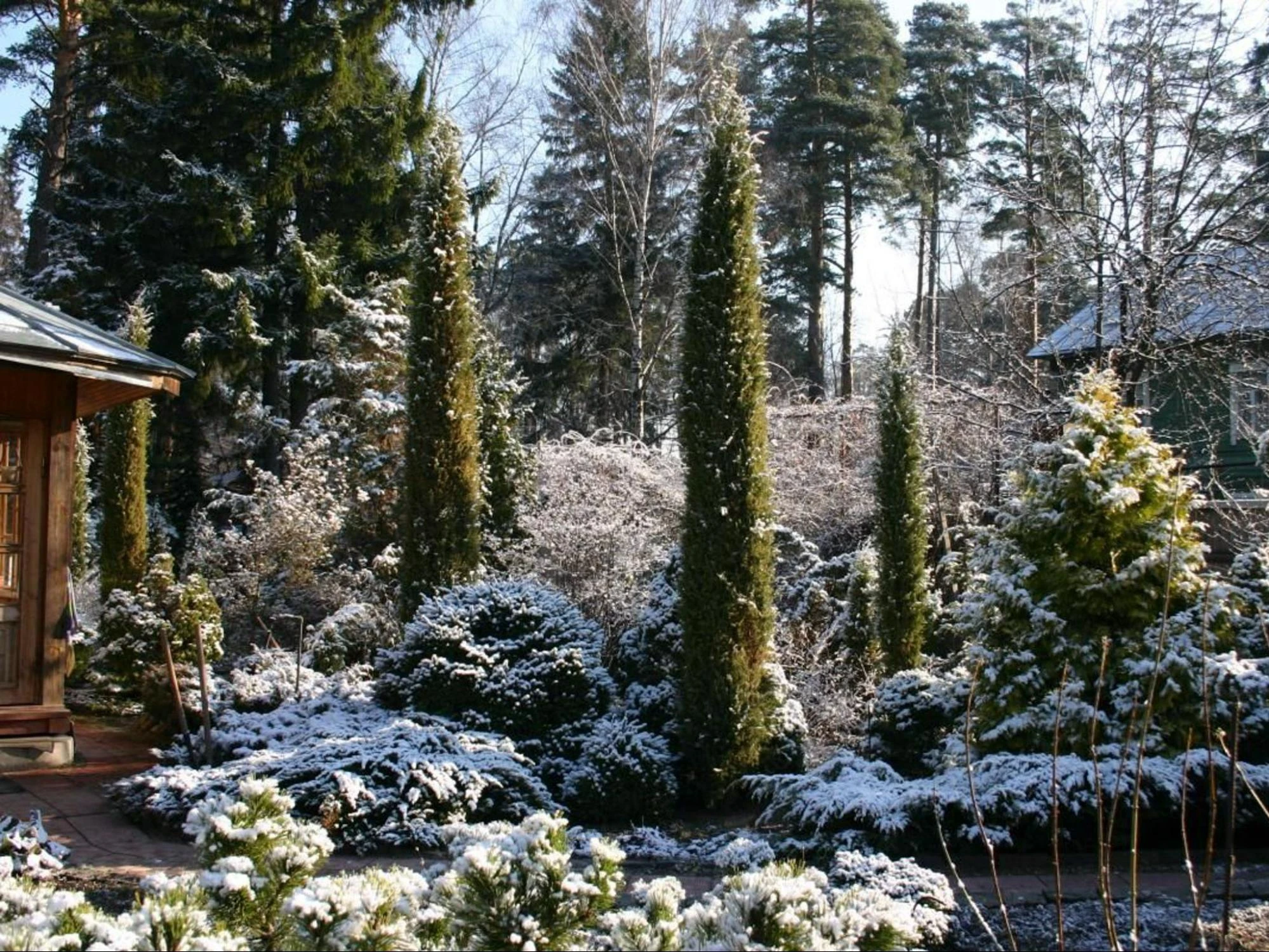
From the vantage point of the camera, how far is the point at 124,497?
1257 centimetres

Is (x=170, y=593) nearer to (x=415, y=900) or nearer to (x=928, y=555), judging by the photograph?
(x=415, y=900)

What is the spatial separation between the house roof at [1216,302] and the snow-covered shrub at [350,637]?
7408mm

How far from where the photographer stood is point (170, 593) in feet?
31.4

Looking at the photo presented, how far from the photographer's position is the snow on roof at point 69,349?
669 centimetres

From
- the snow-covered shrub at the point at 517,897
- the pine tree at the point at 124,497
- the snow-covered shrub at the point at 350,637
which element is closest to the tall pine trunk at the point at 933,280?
the snow-covered shrub at the point at 350,637

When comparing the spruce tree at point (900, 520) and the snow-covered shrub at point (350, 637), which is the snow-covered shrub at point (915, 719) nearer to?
the spruce tree at point (900, 520)

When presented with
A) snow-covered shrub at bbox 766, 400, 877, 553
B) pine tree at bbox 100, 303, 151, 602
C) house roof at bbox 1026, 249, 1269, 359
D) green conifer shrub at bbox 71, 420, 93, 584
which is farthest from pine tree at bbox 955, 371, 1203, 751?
green conifer shrub at bbox 71, 420, 93, 584

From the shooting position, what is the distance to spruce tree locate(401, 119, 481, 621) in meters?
9.46

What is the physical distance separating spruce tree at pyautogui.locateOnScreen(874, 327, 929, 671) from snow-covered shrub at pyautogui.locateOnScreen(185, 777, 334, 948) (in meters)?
8.36

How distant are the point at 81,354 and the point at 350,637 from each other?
4374 millimetres

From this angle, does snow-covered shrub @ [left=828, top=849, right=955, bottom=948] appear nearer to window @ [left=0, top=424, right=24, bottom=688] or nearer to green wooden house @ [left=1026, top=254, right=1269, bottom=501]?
green wooden house @ [left=1026, top=254, right=1269, bottom=501]

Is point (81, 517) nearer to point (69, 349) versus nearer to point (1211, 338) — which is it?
point (69, 349)

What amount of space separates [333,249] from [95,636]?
7.31 meters

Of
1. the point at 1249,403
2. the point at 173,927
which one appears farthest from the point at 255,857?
the point at 1249,403
